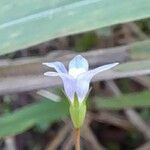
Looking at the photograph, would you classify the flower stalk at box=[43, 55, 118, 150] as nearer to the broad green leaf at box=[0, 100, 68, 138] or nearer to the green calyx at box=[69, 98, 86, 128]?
the green calyx at box=[69, 98, 86, 128]

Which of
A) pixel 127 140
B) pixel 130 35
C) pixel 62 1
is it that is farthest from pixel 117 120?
pixel 62 1

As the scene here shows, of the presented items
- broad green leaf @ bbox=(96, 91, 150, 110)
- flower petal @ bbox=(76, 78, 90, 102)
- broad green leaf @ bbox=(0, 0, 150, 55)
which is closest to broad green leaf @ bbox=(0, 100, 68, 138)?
broad green leaf @ bbox=(96, 91, 150, 110)

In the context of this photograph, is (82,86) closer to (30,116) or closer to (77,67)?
(77,67)

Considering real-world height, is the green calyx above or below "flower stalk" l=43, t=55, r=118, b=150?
below

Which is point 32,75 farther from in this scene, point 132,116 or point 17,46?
point 132,116

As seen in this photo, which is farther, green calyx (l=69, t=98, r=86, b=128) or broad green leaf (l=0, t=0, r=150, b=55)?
broad green leaf (l=0, t=0, r=150, b=55)

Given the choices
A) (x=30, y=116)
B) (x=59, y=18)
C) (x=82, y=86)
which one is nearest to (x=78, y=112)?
(x=82, y=86)

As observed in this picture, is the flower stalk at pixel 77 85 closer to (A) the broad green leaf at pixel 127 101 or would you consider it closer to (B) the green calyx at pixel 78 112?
(B) the green calyx at pixel 78 112
